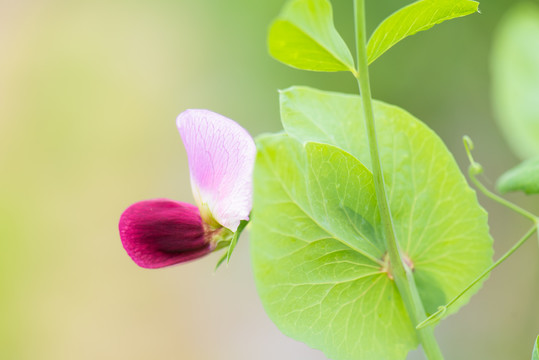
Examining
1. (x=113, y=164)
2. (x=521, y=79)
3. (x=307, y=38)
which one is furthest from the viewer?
(x=113, y=164)

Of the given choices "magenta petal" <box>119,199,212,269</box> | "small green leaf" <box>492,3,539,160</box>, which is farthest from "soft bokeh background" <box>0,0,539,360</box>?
"magenta petal" <box>119,199,212,269</box>

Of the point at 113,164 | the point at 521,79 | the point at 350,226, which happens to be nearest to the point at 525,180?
the point at 350,226

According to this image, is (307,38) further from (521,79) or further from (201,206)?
(521,79)

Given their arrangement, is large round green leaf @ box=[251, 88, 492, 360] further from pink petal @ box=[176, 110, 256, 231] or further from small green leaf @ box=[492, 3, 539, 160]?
small green leaf @ box=[492, 3, 539, 160]

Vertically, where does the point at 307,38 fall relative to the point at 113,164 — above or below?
below

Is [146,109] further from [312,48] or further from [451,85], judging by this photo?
[312,48]

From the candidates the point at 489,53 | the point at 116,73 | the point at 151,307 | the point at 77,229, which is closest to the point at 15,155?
the point at 77,229

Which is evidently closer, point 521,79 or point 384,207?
point 384,207
